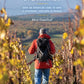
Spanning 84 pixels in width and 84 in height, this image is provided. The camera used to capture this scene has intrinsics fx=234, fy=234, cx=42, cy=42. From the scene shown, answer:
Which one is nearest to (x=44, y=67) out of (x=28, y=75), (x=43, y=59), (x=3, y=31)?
(x=43, y=59)

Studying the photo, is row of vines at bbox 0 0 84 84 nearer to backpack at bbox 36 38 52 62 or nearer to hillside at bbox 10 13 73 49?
backpack at bbox 36 38 52 62

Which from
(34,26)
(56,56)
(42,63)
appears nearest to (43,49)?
(42,63)

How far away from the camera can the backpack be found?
491 cm

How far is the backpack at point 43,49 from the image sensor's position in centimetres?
491

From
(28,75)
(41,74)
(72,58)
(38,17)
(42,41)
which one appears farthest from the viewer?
(38,17)

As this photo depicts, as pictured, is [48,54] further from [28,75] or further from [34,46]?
[28,75]

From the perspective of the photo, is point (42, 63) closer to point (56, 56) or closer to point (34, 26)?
point (56, 56)

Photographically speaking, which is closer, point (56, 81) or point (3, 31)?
point (3, 31)

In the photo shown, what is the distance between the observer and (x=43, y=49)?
4961mm

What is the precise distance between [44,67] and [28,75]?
1978mm

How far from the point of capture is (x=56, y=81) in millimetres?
7219

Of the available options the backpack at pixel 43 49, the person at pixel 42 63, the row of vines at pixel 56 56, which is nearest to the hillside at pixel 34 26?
the row of vines at pixel 56 56

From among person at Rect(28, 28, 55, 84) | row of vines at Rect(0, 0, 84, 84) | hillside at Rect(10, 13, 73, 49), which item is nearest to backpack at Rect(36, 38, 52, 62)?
person at Rect(28, 28, 55, 84)

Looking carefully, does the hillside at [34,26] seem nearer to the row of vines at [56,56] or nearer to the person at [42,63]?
the row of vines at [56,56]
